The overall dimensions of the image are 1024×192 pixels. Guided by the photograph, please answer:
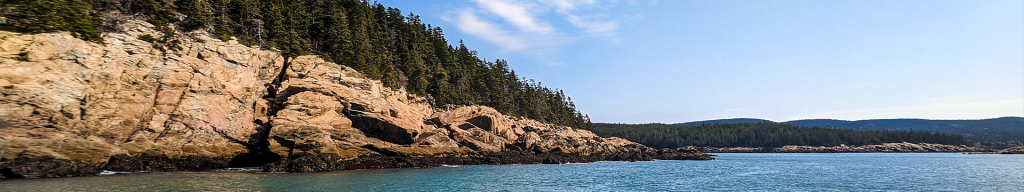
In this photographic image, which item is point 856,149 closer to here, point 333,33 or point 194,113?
point 333,33

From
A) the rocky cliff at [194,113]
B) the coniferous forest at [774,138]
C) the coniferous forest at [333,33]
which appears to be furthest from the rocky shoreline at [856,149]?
the rocky cliff at [194,113]

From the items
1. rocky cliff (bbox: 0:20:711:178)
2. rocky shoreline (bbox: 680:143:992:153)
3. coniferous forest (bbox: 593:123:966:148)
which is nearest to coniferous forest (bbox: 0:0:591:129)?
rocky cliff (bbox: 0:20:711:178)

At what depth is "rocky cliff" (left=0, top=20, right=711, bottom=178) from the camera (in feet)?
93.4

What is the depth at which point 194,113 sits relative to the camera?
3709 centimetres

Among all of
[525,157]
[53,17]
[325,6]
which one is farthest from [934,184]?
[325,6]

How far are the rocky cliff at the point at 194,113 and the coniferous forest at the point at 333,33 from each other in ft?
5.59

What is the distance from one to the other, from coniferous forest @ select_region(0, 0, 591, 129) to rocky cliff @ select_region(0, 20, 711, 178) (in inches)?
67.1

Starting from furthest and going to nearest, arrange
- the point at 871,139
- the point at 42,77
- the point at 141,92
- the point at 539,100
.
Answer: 1. the point at 871,139
2. the point at 539,100
3. the point at 141,92
4. the point at 42,77

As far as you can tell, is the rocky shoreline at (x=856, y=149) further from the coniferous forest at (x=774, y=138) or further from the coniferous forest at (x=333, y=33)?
the coniferous forest at (x=333, y=33)

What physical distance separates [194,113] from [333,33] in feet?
78.0

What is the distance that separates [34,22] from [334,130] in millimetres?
19412

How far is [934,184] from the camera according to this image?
34344 millimetres

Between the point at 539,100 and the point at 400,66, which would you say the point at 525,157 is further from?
the point at 539,100

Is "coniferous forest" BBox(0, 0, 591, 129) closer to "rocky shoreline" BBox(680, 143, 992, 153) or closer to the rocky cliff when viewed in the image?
the rocky cliff
